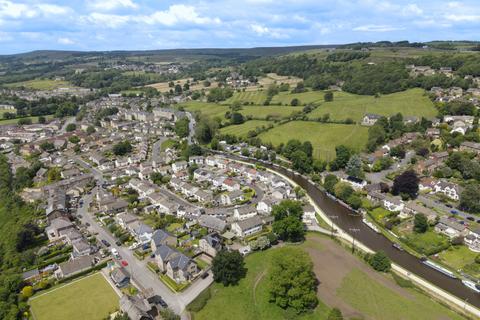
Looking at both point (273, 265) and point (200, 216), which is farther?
point (200, 216)

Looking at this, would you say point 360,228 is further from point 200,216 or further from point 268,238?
point 200,216

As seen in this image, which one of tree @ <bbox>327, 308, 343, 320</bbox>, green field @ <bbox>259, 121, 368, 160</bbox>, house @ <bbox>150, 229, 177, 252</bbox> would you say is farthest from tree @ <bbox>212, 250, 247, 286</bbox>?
green field @ <bbox>259, 121, 368, 160</bbox>

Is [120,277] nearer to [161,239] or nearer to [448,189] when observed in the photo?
[161,239]

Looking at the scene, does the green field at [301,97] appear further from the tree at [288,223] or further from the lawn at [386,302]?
the lawn at [386,302]

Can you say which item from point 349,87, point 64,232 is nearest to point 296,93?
point 349,87

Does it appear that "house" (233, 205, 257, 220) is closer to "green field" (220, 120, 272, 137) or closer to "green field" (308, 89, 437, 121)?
"green field" (220, 120, 272, 137)

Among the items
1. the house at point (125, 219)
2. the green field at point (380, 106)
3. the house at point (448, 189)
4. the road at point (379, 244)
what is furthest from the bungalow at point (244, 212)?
the green field at point (380, 106)
